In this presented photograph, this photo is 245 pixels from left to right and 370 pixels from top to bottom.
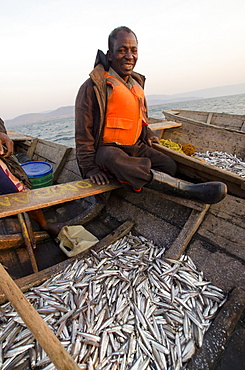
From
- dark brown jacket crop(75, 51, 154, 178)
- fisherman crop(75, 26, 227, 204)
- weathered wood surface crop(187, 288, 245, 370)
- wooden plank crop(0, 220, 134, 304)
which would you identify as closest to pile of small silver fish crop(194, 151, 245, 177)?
fisherman crop(75, 26, 227, 204)

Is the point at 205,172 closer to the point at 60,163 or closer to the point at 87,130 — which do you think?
the point at 87,130

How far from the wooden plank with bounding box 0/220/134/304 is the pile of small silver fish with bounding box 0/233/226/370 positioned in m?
0.08

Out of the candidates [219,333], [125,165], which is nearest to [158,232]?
[125,165]

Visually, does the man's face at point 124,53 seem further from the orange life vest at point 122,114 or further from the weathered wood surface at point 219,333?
the weathered wood surface at point 219,333

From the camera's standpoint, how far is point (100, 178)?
4.00m

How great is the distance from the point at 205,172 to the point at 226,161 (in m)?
3.37

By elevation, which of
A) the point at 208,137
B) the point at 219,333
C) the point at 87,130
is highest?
the point at 87,130

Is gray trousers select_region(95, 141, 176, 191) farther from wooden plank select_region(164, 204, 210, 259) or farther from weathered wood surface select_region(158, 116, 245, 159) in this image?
weathered wood surface select_region(158, 116, 245, 159)

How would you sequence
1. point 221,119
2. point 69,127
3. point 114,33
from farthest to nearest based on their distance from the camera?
1. point 69,127
2. point 221,119
3. point 114,33

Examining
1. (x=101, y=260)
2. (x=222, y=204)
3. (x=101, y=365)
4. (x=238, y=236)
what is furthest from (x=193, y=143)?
(x=101, y=365)

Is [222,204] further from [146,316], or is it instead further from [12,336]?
[12,336]

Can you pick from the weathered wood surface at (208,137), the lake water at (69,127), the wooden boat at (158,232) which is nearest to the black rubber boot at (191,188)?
the wooden boat at (158,232)

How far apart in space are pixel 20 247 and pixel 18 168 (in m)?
1.45

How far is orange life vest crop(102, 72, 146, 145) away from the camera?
3.97 m
